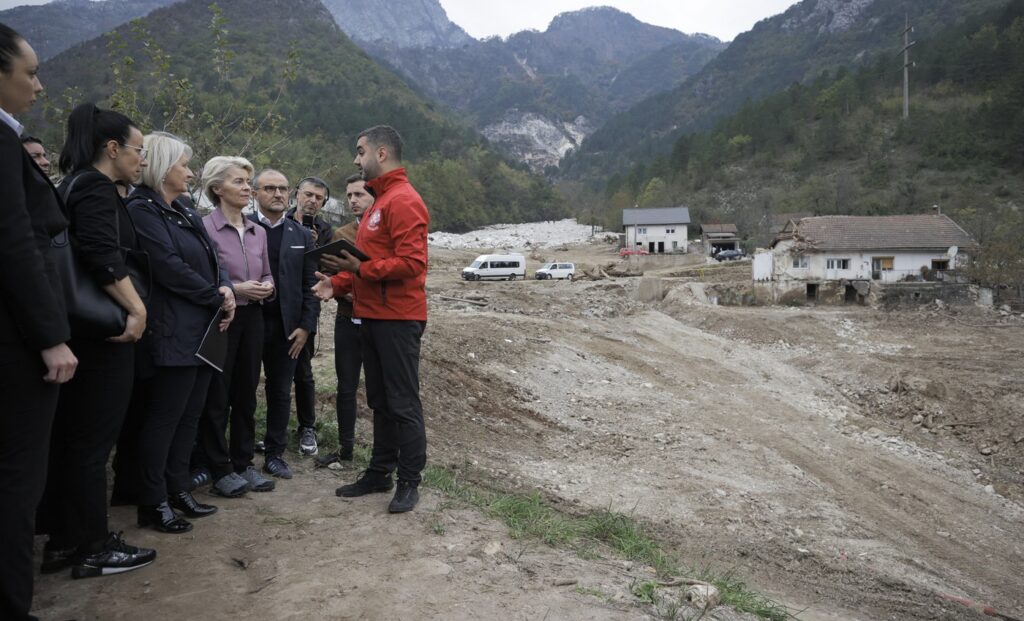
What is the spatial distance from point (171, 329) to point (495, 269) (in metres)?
26.9

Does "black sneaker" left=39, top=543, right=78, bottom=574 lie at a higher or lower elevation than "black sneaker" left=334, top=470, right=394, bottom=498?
higher

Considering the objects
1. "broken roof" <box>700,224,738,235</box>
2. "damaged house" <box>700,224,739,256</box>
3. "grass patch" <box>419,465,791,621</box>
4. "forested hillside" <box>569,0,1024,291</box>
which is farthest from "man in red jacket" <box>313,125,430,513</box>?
"broken roof" <box>700,224,738,235</box>

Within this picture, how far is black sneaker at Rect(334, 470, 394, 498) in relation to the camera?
3.98 meters

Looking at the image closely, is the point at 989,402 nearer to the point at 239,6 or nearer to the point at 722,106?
the point at 239,6

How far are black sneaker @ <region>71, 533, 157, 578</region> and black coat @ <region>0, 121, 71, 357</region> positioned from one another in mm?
1213

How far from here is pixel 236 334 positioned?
12.9ft

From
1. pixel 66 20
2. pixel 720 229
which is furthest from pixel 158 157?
pixel 66 20

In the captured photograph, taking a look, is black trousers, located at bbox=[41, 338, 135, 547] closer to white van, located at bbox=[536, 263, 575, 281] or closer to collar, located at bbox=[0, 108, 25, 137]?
collar, located at bbox=[0, 108, 25, 137]

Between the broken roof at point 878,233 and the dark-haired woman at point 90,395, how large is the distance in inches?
1208

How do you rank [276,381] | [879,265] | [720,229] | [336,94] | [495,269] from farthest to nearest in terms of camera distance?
[336,94] < [720,229] < [495,269] < [879,265] < [276,381]

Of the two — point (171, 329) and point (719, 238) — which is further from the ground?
point (719, 238)

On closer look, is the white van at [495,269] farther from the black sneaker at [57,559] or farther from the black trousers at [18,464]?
the black trousers at [18,464]

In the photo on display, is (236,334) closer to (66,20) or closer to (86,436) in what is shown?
(86,436)

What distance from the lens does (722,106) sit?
13662 centimetres
